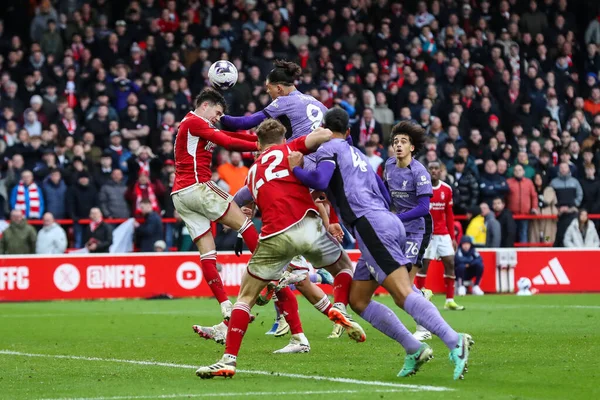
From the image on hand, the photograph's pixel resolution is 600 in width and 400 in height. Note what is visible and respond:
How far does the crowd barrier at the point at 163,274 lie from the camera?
22047 millimetres

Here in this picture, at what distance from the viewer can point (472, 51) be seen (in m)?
29.5

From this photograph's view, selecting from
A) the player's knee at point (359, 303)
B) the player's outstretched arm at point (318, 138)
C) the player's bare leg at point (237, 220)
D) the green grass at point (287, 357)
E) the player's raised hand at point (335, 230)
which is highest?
the player's outstretched arm at point (318, 138)

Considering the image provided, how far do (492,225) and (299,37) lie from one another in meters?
6.79

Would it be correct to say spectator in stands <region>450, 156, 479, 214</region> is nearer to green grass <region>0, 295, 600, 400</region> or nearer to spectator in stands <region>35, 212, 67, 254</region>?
green grass <region>0, 295, 600, 400</region>

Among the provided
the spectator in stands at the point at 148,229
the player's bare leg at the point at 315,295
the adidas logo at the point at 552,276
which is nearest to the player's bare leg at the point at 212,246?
the player's bare leg at the point at 315,295

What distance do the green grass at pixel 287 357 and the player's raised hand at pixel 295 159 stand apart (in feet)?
5.72

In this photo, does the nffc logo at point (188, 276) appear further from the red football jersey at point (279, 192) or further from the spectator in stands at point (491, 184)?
the red football jersey at point (279, 192)

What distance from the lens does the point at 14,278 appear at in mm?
22031

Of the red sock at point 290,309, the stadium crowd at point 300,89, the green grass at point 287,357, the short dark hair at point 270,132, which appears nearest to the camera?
the green grass at point 287,357

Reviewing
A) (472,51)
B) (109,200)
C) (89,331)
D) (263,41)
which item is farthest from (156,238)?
(472,51)

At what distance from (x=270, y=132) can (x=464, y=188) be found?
1479cm

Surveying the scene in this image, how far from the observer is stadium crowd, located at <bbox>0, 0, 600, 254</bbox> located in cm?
2278

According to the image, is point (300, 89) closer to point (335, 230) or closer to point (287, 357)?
point (287, 357)

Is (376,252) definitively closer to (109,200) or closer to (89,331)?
(89,331)
